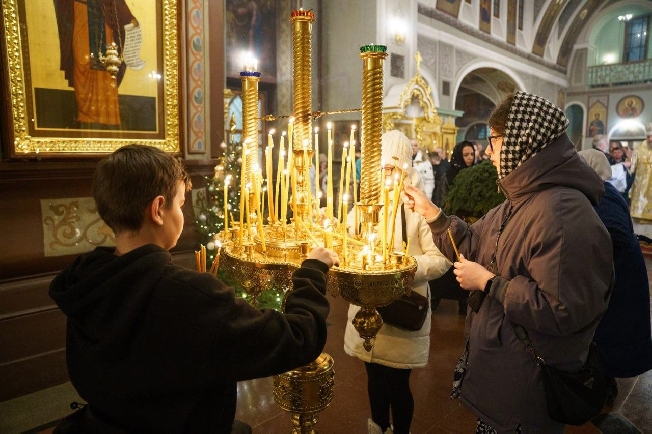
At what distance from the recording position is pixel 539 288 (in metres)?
1.44

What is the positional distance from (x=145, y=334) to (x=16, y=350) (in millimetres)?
2861

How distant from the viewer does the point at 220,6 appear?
4453 millimetres

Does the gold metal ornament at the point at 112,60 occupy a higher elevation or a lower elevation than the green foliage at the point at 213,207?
higher

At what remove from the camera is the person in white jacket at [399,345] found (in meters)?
2.17

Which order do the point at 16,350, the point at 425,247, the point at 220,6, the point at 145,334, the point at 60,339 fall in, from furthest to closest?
1. the point at 220,6
2. the point at 60,339
3. the point at 16,350
4. the point at 425,247
5. the point at 145,334

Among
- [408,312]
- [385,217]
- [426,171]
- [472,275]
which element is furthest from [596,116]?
[385,217]

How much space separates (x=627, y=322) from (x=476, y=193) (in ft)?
5.15

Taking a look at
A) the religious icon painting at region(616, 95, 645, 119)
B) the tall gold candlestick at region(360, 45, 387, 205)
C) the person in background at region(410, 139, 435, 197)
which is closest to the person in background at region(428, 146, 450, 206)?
the person in background at region(410, 139, 435, 197)

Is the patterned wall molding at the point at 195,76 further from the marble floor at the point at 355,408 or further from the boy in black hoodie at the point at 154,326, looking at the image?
the boy in black hoodie at the point at 154,326

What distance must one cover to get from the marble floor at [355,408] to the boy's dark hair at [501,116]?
1960 millimetres

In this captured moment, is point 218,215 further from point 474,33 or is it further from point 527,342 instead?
point 474,33

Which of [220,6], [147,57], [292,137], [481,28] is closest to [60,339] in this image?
[147,57]

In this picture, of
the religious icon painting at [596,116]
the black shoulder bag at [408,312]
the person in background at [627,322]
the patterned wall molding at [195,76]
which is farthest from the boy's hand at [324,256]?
the religious icon painting at [596,116]

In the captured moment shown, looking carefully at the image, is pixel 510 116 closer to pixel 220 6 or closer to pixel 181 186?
pixel 181 186
